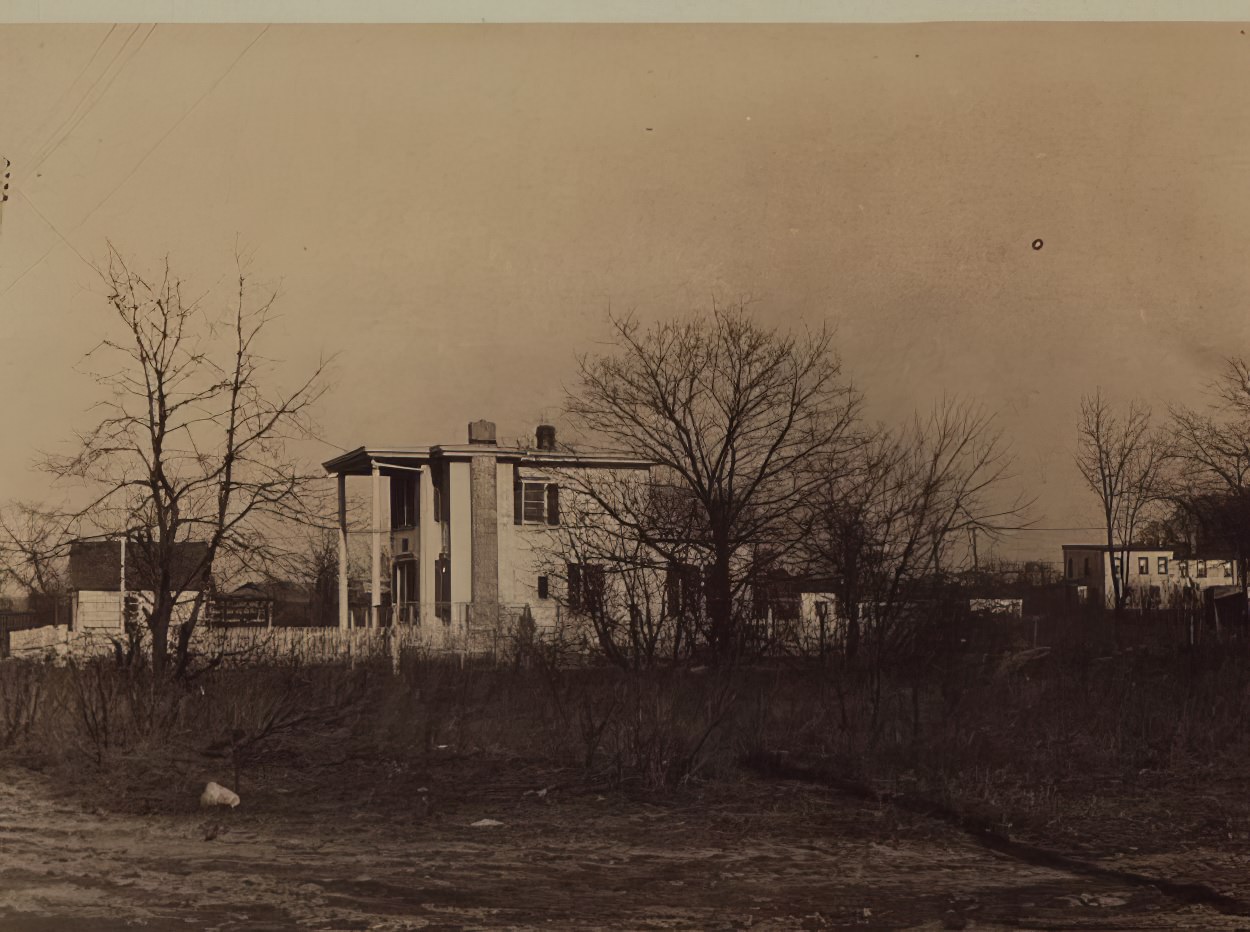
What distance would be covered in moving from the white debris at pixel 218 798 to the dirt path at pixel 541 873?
0.68 feet

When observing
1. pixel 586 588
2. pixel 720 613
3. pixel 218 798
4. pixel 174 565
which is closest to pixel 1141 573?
Result: pixel 720 613

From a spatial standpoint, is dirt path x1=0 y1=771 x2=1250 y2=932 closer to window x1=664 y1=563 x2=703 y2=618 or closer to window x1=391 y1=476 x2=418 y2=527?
window x1=664 y1=563 x2=703 y2=618

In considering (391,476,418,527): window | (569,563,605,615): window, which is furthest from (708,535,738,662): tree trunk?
(391,476,418,527): window

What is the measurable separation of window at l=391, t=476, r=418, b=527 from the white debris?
24.3 metres

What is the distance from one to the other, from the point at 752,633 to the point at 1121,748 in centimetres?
457

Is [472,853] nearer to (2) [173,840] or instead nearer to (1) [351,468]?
(2) [173,840]

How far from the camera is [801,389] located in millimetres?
19391

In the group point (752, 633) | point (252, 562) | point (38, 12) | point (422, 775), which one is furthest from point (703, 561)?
point (38, 12)

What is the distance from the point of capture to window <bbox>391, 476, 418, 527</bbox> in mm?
32969

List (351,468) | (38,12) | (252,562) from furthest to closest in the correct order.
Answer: (351,468), (252,562), (38,12)

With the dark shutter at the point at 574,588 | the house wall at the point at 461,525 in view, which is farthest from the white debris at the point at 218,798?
the house wall at the point at 461,525

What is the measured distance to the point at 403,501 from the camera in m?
33.8

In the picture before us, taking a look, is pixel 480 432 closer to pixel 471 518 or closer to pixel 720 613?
pixel 471 518

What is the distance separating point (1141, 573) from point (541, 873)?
5350cm
